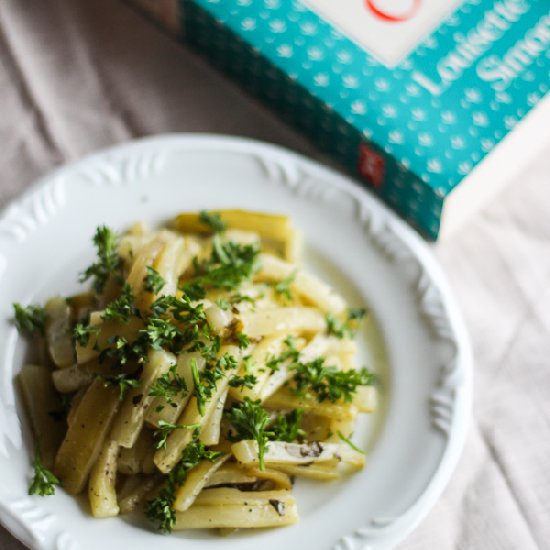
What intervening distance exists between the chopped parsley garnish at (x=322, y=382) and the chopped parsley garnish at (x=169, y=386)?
10.7 inches

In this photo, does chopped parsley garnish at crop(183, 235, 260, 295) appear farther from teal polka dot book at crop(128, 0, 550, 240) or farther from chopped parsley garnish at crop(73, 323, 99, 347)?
Answer: teal polka dot book at crop(128, 0, 550, 240)

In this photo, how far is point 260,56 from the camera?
8.16 feet

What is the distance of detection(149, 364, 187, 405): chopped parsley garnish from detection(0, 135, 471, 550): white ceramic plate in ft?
0.95

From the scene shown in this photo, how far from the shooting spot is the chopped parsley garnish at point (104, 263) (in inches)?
81.7

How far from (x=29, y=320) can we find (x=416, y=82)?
3.57 feet

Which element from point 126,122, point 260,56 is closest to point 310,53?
point 260,56

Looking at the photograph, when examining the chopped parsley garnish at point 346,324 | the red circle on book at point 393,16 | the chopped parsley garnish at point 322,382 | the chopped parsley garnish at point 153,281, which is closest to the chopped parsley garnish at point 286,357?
the chopped parsley garnish at point 322,382

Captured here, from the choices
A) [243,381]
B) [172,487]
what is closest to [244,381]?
[243,381]

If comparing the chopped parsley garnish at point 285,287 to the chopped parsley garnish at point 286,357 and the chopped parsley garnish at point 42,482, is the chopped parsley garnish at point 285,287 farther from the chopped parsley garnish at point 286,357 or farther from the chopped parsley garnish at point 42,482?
the chopped parsley garnish at point 42,482

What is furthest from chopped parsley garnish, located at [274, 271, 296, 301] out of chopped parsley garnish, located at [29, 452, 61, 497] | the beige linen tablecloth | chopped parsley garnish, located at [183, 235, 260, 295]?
chopped parsley garnish, located at [29, 452, 61, 497]

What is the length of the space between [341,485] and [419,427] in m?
0.21

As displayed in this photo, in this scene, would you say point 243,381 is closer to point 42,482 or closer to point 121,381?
point 121,381

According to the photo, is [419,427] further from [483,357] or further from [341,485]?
[483,357]

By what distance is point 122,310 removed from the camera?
1.94 meters
